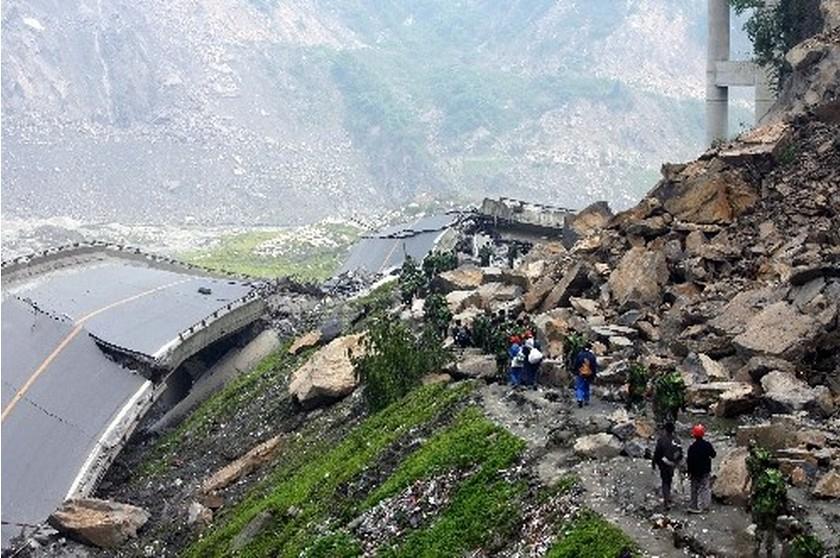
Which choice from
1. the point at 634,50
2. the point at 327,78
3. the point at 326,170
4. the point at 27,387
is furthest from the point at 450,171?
the point at 27,387

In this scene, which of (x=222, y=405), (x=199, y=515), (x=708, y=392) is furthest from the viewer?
(x=222, y=405)

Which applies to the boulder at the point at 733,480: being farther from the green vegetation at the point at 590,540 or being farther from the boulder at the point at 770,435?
the green vegetation at the point at 590,540

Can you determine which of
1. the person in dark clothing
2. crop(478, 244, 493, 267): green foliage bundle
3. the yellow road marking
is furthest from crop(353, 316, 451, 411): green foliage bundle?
crop(478, 244, 493, 267): green foliage bundle

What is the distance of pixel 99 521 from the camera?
87.9 ft

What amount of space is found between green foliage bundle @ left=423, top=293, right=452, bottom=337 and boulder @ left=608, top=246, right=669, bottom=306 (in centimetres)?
496

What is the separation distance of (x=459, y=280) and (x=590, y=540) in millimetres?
20310

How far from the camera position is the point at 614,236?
29.5 meters

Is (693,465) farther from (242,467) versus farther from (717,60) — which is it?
(717,60)

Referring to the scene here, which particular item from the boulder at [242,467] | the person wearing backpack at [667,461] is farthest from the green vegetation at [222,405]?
the person wearing backpack at [667,461]

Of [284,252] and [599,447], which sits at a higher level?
[599,447]

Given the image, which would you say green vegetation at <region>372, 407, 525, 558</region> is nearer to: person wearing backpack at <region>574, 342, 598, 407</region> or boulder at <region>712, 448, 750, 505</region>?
person wearing backpack at <region>574, 342, 598, 407</region>

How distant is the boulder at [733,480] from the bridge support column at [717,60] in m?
31.7

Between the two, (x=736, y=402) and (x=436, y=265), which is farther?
(x=436, y=265)

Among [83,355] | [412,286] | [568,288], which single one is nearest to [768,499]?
[568,288]
